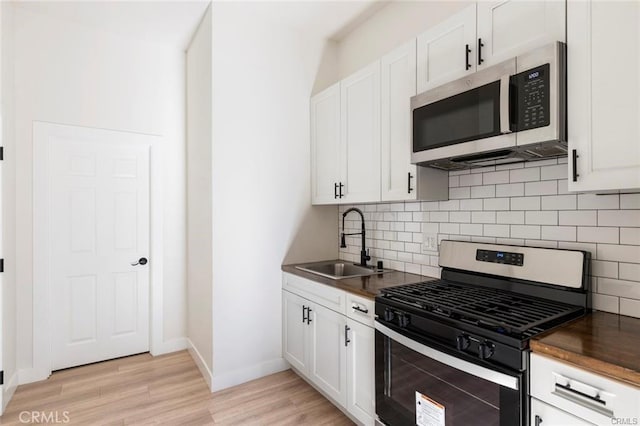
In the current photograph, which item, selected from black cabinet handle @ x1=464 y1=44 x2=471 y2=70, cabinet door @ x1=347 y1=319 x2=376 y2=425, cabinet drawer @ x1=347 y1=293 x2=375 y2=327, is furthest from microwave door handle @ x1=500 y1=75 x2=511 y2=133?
cabinet door @ x1=347 y1=319 x2=376 y2=425

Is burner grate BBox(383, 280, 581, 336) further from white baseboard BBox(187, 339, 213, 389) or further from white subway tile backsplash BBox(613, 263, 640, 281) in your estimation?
white baseboard BBox(187, 339, 213, 389)

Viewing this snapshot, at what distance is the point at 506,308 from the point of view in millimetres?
1574

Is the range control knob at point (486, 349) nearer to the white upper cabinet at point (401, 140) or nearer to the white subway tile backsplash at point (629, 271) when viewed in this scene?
the white subway tile backsplash at point (629, 271)

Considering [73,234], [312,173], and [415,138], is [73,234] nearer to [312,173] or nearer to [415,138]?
[312,173]

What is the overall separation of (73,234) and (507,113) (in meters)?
3.51

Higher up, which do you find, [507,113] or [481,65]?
[481,65]

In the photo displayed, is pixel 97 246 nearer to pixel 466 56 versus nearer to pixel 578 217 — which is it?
pixel 466 56

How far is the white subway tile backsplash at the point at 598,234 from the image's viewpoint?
1567 mm

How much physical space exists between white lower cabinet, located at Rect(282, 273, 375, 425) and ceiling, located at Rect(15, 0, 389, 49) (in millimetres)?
2208

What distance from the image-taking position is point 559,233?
5.75ft

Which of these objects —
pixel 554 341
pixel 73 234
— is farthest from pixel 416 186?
pixel 73 234

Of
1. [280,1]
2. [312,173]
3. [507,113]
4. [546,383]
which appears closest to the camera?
[546,383]

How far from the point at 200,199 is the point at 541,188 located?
2557 millimetres

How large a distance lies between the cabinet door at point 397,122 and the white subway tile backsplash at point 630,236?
39.3 inches
